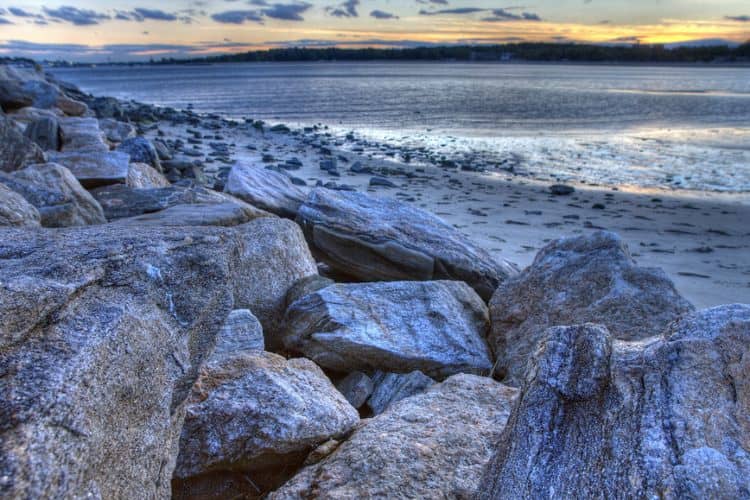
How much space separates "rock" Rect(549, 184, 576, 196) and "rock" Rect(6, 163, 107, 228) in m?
9.88

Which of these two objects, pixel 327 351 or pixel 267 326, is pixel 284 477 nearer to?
pixel 327 351

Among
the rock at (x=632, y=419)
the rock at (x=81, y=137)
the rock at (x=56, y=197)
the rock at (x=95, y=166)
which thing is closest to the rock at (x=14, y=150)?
the rock at (x=95, y=166)

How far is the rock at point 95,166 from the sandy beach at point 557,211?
4895mm

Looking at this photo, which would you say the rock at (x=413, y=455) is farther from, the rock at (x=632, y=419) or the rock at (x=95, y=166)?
the rock at (x=95, y=166)

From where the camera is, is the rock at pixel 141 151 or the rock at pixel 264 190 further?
the rock at pixel 141 151

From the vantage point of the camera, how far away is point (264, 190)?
6762mm

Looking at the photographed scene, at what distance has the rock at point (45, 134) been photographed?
8.76 meters

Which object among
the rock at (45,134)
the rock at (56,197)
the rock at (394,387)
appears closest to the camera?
the rock at (394,387)

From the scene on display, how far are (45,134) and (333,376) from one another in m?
7.44

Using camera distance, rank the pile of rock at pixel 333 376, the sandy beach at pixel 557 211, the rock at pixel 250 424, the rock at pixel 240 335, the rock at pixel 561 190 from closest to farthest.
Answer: the pile of rock at pixel 333 376 < the rock at pixel 250 424 < the rock at pixel 240 335 < the sandy beach at pixel 557 211 < the rock at pixel 561 190

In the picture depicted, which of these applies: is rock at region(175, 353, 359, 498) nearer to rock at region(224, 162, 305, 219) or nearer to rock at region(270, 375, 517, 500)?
rock at region(270, 375, 517, 500)

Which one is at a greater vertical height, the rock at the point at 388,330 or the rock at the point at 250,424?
the rock at the point at 250,424

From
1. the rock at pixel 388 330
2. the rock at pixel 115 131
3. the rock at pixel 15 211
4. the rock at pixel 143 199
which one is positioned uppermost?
the rock at pixel 15 211

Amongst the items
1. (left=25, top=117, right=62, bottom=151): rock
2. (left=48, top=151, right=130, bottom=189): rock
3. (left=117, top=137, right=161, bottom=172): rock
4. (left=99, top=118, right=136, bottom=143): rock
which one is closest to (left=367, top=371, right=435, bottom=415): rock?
(left=48, top=151, right=130, bottom=189): rock
